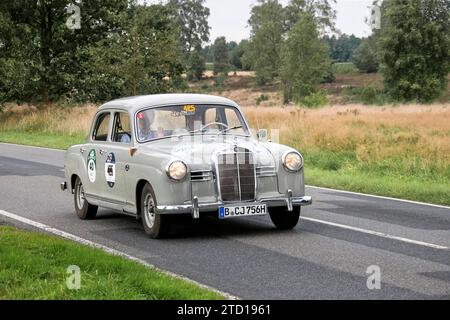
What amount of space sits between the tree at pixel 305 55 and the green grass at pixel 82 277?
71298 millimetres

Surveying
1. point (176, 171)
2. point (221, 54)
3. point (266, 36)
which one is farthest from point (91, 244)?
point (221, 54)

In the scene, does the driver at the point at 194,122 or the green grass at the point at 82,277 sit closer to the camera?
the green grass at the point at 82,277

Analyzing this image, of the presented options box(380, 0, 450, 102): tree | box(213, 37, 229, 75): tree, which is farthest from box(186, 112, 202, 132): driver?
box(213, 37, 229, 75): tree

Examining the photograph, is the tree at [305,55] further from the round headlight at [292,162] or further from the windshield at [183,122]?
the round headlight at [292,162]

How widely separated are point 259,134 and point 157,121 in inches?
54.6

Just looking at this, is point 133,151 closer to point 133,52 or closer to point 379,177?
point 379,177

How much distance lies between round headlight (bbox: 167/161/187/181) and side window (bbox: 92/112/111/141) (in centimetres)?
225

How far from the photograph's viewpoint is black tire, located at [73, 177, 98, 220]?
11055mm

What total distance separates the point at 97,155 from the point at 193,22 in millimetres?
106253

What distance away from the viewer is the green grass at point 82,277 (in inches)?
231

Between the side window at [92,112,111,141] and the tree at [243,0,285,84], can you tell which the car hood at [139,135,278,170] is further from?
the tree at [243,0,285,84]

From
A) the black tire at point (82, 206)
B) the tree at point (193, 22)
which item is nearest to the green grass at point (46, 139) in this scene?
the black tire at point (82, 206)
